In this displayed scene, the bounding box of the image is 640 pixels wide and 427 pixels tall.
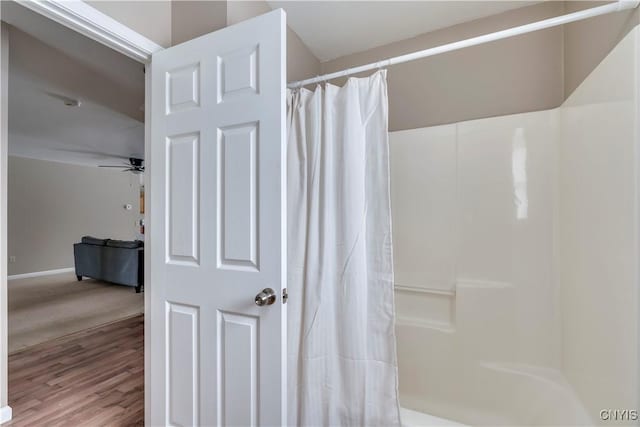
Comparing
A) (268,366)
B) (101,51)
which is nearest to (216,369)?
(268,366)

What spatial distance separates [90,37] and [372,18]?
1555 millimetres

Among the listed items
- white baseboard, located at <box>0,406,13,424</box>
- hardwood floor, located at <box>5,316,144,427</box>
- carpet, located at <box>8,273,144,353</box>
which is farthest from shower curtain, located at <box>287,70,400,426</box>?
carpet, located at <box>8,273,144,353</box>

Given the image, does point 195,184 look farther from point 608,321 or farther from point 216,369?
point 608,321

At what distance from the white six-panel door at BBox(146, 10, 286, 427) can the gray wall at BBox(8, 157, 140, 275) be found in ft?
22.2

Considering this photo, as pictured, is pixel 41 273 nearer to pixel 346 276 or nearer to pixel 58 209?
pixel 58 209

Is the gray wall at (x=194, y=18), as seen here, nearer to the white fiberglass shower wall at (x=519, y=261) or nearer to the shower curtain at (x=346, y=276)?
the shower curtain at (x=346, y=276)

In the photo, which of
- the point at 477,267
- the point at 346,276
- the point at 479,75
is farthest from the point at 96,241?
the point at 479,75

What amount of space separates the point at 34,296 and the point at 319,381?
5358 millimetres

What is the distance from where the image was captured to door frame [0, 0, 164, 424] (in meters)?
1.12

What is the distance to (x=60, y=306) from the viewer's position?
13.1 feet

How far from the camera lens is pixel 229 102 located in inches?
48.0

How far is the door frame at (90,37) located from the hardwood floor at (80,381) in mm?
202

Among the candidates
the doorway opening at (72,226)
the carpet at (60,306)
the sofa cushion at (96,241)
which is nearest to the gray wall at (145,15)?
the doorway opening at (72,226)

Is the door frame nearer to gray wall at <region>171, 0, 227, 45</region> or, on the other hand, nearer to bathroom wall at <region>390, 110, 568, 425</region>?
gray wall at <region>171, 0, 227, 45</region>
